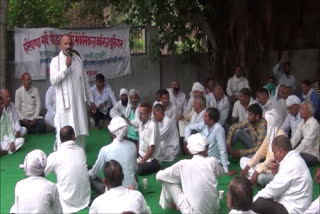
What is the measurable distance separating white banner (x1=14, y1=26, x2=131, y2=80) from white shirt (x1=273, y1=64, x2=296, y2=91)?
3044 mm

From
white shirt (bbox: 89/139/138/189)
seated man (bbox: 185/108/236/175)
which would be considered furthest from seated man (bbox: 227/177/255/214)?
seated man (bbox: 185/108/236/175)

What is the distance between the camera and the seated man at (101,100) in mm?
9922

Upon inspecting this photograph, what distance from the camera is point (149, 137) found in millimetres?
7082

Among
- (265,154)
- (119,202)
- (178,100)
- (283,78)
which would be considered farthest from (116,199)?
(283,78)

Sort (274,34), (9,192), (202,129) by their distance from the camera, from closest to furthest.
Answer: (9,192)
(202,129)
(274,34)

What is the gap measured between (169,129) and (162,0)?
143 inches

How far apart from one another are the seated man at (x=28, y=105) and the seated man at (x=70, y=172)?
12.8 ft

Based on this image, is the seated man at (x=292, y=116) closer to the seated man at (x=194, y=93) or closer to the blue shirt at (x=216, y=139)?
the seated man at (x=194, y=93)

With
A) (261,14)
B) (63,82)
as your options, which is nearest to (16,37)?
(63,82)

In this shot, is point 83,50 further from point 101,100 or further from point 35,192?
point 35,192

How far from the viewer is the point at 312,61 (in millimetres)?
12875

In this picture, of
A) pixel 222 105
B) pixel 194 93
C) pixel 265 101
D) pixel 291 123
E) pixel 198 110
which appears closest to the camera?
pixel 198 110

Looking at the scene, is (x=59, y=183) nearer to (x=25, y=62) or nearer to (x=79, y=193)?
(x=79, y=193)

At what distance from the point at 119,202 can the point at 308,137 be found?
373 centimetres
